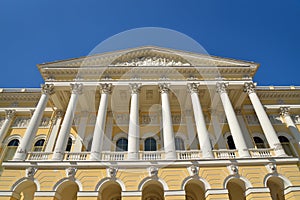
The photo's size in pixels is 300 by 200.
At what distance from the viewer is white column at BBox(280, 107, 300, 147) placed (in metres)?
20.8

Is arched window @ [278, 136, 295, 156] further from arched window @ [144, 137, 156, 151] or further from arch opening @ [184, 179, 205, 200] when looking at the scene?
arched window @ [144, 137, 156, 151]

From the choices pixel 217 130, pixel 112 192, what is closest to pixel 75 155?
pixel 112 192

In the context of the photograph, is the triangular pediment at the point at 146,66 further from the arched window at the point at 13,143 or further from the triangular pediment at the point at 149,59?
the arched window at the point at 13,143

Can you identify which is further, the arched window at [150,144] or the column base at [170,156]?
the arched window at [150,144]

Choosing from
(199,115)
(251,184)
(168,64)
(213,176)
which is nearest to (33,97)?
(168,64)

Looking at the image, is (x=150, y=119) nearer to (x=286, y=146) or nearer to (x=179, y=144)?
(x=179, y=144)

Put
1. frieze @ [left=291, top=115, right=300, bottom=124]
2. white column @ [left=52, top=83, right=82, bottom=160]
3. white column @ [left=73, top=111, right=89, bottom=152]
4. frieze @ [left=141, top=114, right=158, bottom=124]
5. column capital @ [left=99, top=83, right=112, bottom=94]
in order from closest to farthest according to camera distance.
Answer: white column @ [left=52, top=83, right=82, bottom=160] < column capital @ [left=99, top=83, right=112, bottom=94] < white column @ [left=73, top=111, right=89, bottom=152] < frieze @ [left=141, top=114, right=158, bottom=124] < frieze @ [left=291, top=115, right=300, bottom=124]

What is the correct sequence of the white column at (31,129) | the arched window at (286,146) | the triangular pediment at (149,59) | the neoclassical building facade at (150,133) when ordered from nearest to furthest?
the neoclassical building facade at (150,133) → the white column at (31,129) → the triangular pediment at (149,59) → the arched window at (286,146)

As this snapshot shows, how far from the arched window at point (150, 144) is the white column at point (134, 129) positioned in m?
4.42

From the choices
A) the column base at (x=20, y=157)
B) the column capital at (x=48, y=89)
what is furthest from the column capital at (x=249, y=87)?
the column base at (x=20, y=157)

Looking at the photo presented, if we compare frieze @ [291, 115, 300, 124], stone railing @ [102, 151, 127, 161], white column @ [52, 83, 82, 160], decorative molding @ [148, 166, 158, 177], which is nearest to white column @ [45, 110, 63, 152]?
white column @ [52, 83, 82, 160]

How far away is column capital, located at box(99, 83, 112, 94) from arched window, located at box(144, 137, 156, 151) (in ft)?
19.6

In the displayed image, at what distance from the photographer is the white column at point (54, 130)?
18628mm

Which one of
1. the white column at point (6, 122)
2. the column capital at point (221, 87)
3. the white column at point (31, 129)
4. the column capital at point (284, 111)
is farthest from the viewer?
the column capital at point (284, 111)
